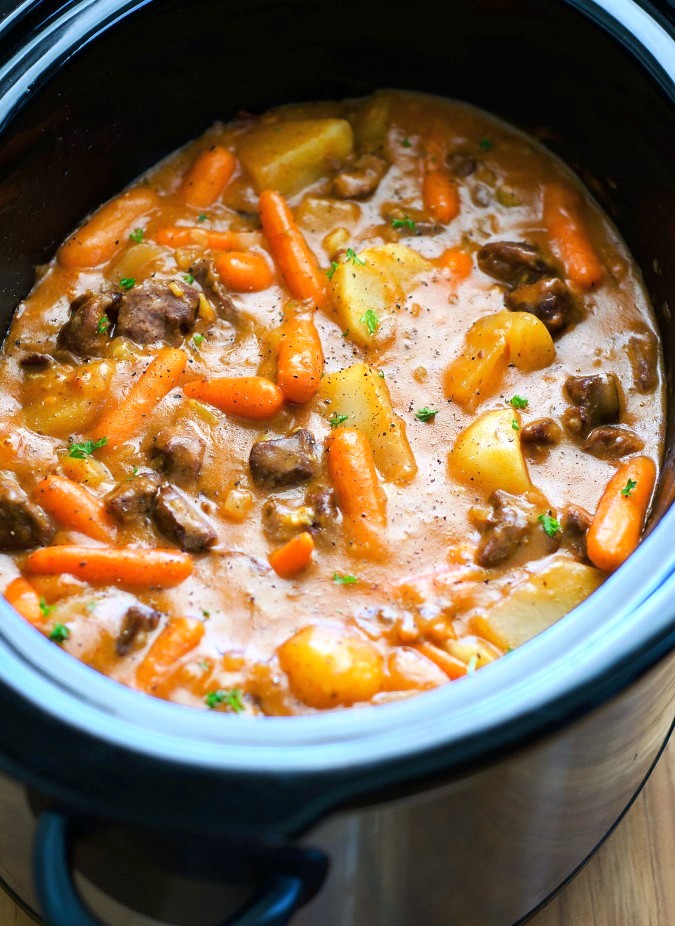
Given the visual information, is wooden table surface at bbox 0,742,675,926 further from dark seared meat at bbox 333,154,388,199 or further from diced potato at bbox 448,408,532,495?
dark seared meat at bbox 333,154,388,199

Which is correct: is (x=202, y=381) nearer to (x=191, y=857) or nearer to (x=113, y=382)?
(x=113, y=382)

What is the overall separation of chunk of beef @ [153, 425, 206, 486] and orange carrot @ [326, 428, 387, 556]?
0.37 m

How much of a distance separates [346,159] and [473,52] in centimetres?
56

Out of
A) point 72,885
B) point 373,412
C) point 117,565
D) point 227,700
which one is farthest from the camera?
point 373,412

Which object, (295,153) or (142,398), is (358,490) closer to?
(142,398)

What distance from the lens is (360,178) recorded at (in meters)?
3.56

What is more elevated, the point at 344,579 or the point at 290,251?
the point at 290,251

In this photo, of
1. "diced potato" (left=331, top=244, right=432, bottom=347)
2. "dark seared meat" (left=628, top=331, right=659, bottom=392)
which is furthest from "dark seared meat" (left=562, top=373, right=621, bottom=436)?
"diced potato" (left=331, top=244, right=432, bottom=347)

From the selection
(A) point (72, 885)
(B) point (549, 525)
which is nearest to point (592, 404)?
(B) point (549, 525)

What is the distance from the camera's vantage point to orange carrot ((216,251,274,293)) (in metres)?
3.32

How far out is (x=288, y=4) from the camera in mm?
3404

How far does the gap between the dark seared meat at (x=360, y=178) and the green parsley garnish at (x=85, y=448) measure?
48.4 inches

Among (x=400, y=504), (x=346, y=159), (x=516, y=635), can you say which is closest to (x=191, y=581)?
(x=400, y=504)

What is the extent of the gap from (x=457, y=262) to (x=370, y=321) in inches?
16.5
